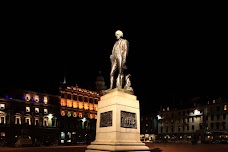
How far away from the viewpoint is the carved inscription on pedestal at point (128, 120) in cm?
1266

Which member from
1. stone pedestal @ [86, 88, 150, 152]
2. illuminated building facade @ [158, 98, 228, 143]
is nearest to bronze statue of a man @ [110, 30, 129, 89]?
stone pedestal @ [86, 88, 150, 152]

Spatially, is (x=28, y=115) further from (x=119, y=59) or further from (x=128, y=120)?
(x=128, y=120)

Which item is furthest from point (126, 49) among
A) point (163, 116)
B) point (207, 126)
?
point (163, 116)

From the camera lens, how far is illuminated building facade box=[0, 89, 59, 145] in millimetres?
68500

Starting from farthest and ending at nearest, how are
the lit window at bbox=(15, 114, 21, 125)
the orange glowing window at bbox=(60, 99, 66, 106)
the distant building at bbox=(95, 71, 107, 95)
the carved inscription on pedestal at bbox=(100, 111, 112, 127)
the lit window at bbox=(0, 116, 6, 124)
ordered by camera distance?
the distant building at bbox=(95, 71, 107, 95) → the orange glowing window at bbox=(60, 99, 66, 106) → the lit window at bbox=(15, 114, 21, 125) → the lit window at bbox=(0, 116, 6, 124) → the carved inscription on pedestal at bbox=(100, 111, 112, 127)

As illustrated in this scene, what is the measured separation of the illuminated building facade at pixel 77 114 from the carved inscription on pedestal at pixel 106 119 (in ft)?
235

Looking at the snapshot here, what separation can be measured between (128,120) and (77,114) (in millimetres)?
80870

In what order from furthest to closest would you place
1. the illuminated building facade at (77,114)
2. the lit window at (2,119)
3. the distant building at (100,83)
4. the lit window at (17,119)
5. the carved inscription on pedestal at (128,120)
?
the distant building at (100,83)
the illuminated building facade at (77,114)
the lit window at (17,119)
the lit window at (2,119)
the carved inscription on pedestal at (128,120)

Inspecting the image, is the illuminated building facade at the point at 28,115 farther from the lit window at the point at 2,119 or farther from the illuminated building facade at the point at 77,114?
the illuminated building facade at the point at 77,114

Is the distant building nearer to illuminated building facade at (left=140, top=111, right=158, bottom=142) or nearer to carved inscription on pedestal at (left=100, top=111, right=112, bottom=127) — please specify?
illuminated building facade at (left=140, top=111, right=158, bottom=142)

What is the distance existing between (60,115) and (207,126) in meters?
45.7

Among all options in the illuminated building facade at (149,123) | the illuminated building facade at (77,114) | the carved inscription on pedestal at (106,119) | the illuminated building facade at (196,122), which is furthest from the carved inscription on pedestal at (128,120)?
the illuminated building facade at (149,123)

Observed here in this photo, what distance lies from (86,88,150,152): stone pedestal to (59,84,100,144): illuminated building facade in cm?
7171

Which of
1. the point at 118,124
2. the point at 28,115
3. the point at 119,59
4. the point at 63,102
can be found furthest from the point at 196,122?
the point at 118,124
